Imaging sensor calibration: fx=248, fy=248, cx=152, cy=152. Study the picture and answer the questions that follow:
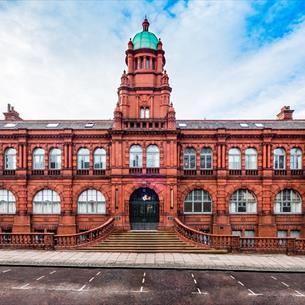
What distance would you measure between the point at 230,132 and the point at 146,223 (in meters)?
13.2

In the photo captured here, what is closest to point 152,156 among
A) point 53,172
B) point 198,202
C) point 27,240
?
point 198,202

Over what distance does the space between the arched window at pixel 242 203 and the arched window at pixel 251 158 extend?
309cm

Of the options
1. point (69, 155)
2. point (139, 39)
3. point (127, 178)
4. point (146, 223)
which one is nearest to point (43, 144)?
point (69, 155)

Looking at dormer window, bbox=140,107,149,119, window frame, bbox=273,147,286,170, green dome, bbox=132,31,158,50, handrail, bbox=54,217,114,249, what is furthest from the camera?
green dome, bbox=132,31,158,50

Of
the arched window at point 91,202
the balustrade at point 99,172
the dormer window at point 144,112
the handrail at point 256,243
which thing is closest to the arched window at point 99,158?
the balustrade at point 99,172

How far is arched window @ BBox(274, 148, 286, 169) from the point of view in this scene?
1061 inches

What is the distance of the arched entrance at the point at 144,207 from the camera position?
2581 cm

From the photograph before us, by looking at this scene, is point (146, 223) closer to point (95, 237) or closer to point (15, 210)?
point (95, 237)

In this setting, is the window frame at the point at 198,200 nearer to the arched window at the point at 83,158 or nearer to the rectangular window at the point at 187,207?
the rectangular window at the point at 187,207

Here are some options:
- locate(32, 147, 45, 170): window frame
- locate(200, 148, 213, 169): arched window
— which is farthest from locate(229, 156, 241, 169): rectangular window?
locate(32, 147, 45, 170): window frame

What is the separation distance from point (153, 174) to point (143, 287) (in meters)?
13.3

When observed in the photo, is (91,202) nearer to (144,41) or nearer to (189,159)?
(189,159)

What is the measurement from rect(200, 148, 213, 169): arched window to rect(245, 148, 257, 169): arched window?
393 centimetres

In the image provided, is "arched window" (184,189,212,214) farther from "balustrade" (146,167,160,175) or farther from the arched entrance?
"balustrade" (146,167,160,175)
